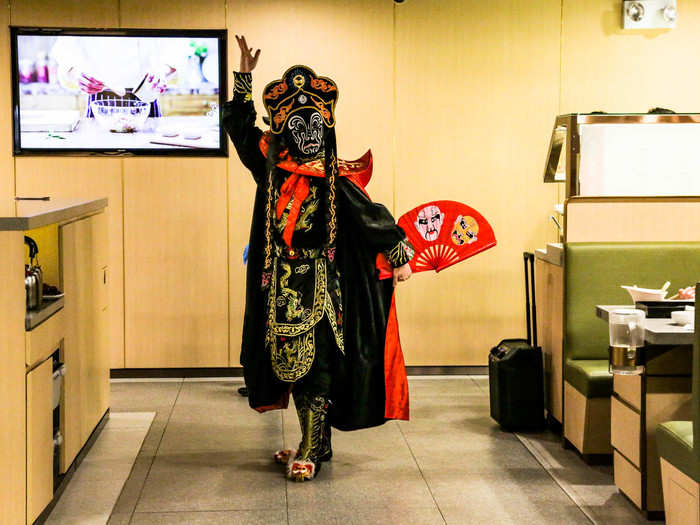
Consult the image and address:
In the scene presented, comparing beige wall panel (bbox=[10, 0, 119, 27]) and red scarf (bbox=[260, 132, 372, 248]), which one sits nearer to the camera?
red scarf (bbox=[260, 132, 372, 248])

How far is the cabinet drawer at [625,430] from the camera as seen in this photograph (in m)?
3.80

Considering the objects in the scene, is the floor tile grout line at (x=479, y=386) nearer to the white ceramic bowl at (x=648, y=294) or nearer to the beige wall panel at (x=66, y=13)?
the white ceramic bowl at (x=648, y=294)

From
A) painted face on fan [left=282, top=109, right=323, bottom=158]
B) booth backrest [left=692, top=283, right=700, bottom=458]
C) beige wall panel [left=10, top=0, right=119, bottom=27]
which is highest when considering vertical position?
beige wall panel [left=10, top=0, right=119, bottom=27]

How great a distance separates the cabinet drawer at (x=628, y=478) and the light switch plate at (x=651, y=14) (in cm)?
343

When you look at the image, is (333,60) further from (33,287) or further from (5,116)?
(33,287)

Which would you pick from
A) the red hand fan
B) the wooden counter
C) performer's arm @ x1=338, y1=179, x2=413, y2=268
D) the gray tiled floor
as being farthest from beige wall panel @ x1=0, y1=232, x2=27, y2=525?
the red hand fan

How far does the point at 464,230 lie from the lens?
5285 millimetres

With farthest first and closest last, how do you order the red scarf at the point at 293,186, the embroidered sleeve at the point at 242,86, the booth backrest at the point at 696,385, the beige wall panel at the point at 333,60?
the beige wall panel at the point at 333,60 < the embroidered sleeve at the point at 242,86 < the red scarf at the point at 293,186 < the booth backrest at the point at 696,385

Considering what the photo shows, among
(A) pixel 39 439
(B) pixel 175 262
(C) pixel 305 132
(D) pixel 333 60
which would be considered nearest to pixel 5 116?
(B) pixel 175 262

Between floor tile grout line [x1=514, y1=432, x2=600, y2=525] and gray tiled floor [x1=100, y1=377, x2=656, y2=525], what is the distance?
0.06 ft

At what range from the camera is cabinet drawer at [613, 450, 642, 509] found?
380 cm

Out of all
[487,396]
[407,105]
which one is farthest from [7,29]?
[487,396]

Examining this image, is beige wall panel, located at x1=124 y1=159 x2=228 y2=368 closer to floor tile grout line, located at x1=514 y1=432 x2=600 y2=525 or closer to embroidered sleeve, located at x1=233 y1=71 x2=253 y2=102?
embroidered sleeve, located at x1=233 y1=71 x2=253 y2=102

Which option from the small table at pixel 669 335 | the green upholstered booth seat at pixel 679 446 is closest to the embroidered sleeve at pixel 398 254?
the small table at pixel 669 335
